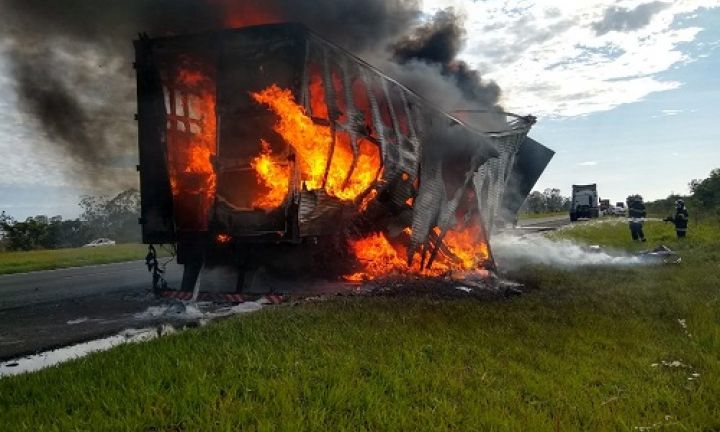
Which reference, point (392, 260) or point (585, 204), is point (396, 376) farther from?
point (585, 204)

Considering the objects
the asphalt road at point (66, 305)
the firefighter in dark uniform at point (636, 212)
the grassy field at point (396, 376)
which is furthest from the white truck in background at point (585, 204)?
the grassy field at point (396, 376)

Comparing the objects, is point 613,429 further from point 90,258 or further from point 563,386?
point 90,258

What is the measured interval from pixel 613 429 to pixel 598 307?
4351mm

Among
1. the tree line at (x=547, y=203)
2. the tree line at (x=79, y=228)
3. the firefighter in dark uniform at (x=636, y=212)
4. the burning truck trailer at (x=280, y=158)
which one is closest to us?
the burning truck trailer at (x=280, y=158)

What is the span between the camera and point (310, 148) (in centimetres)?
841

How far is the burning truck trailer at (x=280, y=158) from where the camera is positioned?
8.31m

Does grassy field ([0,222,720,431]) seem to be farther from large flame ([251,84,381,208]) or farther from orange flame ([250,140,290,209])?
large flame ([251,84,381,208])

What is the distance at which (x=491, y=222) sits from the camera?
14711mm

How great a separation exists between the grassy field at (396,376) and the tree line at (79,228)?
78.4 ft

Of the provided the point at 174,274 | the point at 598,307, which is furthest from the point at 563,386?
the point at 174,274

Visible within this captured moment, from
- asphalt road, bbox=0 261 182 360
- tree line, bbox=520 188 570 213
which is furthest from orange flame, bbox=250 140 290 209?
tree line, bbox=520 188 570 213

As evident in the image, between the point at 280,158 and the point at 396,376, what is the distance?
4.96 m

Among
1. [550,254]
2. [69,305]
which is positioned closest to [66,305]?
[69,305]

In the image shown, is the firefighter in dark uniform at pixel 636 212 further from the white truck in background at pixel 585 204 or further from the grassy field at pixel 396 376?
the white truck in background at pixel 585 204
